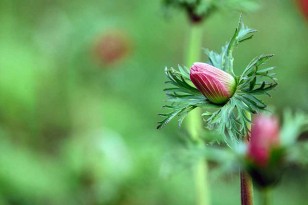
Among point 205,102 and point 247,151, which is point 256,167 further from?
point 205,102

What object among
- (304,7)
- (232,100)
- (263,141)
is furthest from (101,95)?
(263,141)

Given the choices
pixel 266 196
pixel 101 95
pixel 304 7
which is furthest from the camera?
pixel 101 95

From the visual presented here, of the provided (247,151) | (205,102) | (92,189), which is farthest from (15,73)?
(247,151)

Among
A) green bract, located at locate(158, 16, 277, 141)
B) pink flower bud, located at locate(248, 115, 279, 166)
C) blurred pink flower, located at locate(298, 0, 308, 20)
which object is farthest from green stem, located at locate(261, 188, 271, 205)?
blurred pink flower, located at locate(298, 0, 308, 20)

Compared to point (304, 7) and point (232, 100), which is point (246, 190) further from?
point (304, 7)

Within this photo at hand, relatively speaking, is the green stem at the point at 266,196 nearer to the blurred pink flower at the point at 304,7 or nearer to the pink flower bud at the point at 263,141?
the pink flower bud at the point at 263,141

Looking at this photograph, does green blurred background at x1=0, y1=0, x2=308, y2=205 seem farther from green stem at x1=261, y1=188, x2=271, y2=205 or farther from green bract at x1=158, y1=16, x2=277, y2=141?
green stem at x1=261, y1=188, x2=271, y2=205

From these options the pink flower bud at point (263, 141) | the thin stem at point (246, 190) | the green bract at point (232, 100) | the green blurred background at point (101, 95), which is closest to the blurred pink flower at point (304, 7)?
the green blurred background at point (101, 95)
